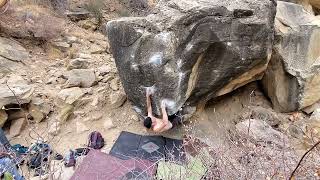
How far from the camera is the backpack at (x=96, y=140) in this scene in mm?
4846

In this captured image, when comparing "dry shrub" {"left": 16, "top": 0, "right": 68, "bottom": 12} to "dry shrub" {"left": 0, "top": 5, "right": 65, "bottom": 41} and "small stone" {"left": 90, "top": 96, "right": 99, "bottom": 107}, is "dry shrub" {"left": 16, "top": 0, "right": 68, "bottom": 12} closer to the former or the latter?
"dry shrub" {"left": 0, "top": 5, "right": 65, "bottom": 41}

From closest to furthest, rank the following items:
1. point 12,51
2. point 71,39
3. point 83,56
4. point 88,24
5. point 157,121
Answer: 1. point 157,121
2. point 12,51
3. point 83,56
4. point 71,39
5. point 88,24

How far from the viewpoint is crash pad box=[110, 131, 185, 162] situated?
15.1 ft

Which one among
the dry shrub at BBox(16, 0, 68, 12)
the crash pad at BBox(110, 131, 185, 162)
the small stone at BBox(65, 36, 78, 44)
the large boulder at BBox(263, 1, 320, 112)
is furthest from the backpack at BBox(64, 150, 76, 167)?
the dry shrub at BBox(16, 0, 68, 12)

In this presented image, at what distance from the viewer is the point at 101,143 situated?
16.0 ft

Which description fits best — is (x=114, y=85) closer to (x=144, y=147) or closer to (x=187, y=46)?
(x=144, y=147)

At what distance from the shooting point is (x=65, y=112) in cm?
523

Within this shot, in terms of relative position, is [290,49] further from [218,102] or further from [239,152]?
[239,152]

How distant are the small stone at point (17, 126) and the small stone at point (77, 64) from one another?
1001 mm

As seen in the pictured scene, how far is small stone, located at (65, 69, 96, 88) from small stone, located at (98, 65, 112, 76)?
123 millimetres

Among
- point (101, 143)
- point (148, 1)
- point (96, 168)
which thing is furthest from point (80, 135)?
point (148, 1)

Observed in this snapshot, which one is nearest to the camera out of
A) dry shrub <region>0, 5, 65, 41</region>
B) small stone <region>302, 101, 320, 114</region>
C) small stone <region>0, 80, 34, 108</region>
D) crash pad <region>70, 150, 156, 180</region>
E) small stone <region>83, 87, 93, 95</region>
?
crash pad <region>70, 150, 156, 180</region>

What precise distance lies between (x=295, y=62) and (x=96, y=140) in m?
2.62

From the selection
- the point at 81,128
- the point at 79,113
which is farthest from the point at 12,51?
the point at 81,128
